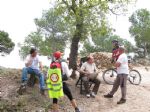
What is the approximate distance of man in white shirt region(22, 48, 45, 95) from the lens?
1650 centimetres

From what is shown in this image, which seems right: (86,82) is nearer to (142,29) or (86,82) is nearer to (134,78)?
(134,78)

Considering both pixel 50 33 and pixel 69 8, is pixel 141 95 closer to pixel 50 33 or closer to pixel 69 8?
pixel 69 8

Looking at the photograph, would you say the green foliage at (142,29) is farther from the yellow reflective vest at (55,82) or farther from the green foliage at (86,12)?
the yellow reflective vest at (55,82)

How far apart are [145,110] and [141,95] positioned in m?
2.24

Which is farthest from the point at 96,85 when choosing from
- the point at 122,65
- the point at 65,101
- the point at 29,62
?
the point at 29,62

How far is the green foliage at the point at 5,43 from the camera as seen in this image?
30.4m

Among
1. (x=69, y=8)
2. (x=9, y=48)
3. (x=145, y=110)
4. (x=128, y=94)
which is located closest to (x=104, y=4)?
(x=69, y=8)

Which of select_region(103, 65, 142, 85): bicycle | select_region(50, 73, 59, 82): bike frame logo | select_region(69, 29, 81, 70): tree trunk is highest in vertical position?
select_region(69, 29, 81, 70): tree trunk

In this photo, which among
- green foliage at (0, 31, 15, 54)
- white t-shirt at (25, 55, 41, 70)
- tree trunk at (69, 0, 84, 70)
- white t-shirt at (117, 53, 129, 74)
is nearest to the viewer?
white t-shirt at (117, 53, 129, 74)

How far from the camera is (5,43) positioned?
101 ft

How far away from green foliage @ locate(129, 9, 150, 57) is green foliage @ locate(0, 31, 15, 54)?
31162mm

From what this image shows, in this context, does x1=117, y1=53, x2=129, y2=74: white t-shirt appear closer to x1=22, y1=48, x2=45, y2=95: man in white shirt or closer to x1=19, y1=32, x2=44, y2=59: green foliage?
x1=22, y1=48, x2=45, y2=95: man in white shirt

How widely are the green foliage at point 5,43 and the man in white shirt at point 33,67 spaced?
1379 cm

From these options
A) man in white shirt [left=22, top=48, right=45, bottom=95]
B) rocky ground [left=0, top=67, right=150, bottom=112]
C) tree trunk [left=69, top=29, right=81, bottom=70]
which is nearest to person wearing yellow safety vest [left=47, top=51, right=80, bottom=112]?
rocky ground [left=0, top=67, right=150, bottom=112]
